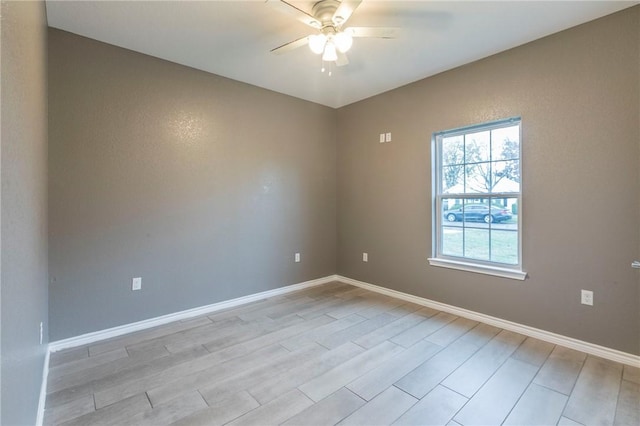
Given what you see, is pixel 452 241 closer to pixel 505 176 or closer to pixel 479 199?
pixel 479 199

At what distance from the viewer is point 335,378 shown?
200 cm

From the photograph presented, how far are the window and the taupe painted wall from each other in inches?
4.0

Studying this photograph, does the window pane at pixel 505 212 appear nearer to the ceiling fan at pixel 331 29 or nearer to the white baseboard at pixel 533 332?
the white baseboard at pixel 533 332

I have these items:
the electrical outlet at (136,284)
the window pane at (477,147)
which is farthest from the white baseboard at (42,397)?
the window pane at (477,147)

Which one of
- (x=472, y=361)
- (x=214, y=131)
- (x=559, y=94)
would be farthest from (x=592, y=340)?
(x=214, y=131)

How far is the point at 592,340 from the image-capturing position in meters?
2.32

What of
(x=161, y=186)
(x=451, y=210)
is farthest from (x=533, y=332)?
(x=161, y=186)

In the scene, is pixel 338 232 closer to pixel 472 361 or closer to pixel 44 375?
pixel 472 361

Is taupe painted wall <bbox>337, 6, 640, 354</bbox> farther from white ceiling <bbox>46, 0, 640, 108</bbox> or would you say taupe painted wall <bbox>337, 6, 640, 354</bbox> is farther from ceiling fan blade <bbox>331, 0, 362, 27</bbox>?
ceiling fan blade <bbox>331, 0, 362, 27</bbox>

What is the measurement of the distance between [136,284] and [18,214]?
5.96 ft

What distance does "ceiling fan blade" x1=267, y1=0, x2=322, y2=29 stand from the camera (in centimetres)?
173

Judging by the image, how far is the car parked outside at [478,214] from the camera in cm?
287

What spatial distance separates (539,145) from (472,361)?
190 cm

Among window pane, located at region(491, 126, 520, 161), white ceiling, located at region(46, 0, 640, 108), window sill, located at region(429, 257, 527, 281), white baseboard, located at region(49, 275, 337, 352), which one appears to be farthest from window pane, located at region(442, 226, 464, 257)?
white baseboard, located at region(49, 275, 337, 352)
